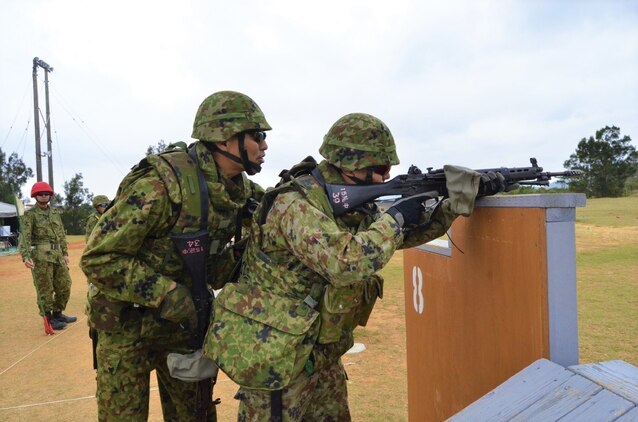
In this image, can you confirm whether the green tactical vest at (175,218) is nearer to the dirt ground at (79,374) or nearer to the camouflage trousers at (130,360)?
the camouflage trousers at (130,360)

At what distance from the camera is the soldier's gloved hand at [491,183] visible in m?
2.20

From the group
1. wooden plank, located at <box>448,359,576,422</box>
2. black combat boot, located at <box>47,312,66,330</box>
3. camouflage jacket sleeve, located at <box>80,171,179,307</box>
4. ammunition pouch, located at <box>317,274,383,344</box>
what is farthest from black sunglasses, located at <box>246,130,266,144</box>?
black combat boot, located at <box>47,312,66,330</box>

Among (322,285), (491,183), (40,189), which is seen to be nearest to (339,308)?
(322,285)

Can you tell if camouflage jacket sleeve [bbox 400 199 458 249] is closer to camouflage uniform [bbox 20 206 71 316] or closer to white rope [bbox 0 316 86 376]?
white rope [bbox 0 316 86 376]

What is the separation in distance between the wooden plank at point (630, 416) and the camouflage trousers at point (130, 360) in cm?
208

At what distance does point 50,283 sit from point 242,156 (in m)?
5.54

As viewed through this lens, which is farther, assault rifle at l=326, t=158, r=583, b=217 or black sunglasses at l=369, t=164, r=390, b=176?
black sunglasses at l=369, t=164, r=390, b=176

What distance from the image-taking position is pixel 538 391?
1542 mm

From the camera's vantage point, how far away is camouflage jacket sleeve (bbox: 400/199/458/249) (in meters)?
2.33

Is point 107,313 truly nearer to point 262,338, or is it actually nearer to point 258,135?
point 262,338

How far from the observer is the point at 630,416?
4.09ft

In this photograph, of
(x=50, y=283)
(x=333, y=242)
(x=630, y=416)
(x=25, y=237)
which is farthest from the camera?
(x=50, y=283)

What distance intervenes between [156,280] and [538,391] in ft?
5.62

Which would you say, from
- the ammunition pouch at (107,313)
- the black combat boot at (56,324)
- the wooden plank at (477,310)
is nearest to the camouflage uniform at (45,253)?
the black combat boot at (56,324)
